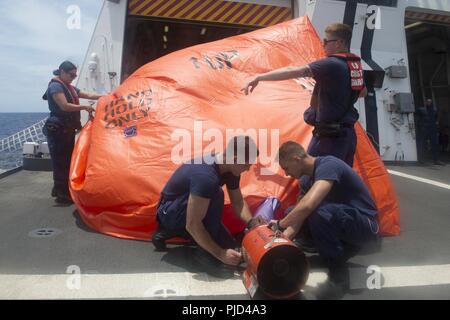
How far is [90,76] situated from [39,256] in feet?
12.1

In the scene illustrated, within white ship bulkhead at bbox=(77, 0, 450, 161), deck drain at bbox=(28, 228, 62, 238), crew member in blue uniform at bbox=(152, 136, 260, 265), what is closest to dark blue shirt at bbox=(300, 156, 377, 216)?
crew member in blue uniform at bbox=(152, 136, 260, 265)

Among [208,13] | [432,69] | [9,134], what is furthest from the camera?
[9,134]

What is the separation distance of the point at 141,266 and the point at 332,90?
6.28 feet

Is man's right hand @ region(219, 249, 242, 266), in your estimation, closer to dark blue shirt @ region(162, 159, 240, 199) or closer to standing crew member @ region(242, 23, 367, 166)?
dark blue shirt @ region(162, 159, 240, 199)

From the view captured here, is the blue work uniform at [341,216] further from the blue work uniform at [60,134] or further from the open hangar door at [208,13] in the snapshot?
the open hangar door at [208,13]

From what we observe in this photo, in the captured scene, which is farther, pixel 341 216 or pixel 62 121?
pixel 62 121

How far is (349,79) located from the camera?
3008 millimetres

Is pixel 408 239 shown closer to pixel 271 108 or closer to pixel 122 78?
pixel 271 108

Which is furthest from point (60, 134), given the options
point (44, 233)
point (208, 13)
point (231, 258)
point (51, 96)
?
point (208, 13)

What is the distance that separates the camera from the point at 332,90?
9.83 ft

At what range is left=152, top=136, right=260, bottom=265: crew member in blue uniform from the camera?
2506mm

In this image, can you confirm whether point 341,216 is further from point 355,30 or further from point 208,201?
point 355,30

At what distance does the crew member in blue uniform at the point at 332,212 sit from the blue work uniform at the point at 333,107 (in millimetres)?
507
